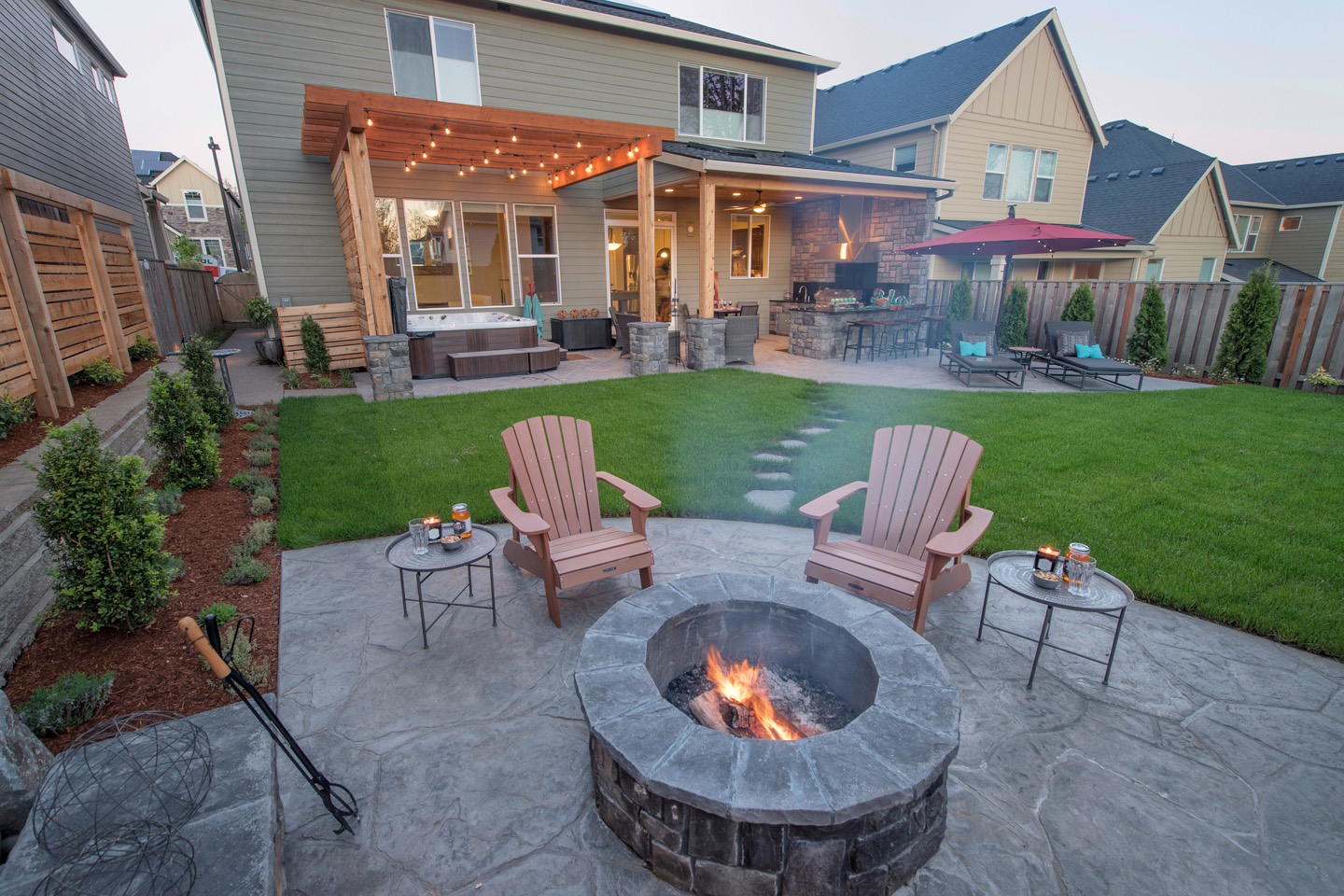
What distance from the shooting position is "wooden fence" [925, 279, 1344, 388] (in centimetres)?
830

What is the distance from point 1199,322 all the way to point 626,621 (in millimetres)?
11530

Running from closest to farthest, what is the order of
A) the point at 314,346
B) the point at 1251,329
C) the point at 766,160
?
the point at 1251,329 < the point at 314,346 < the point at 766,160

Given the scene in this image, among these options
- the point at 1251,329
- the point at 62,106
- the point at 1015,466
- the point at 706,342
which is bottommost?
the point at 1015,466

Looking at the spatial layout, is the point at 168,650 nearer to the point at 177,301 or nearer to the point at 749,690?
the point at 749,690

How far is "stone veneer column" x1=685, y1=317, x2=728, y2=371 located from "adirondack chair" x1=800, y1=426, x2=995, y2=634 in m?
6.58

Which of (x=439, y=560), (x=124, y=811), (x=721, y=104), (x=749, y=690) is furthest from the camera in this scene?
(x=721, y=104)

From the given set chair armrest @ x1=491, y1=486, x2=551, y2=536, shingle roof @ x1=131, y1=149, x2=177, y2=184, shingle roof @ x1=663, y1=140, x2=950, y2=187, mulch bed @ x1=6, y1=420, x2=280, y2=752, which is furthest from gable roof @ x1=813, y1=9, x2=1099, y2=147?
shingle roof @ x1=131, y1=149, x2=177, y2=184

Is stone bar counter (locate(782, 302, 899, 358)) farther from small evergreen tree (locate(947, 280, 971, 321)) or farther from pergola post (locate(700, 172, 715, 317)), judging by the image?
pergola post (locate(700, 172, 715, 317))

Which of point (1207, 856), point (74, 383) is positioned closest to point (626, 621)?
point (1207, 856)

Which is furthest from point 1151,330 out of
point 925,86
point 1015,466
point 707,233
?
point 925,86

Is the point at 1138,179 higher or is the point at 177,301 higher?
the point at 1138,179

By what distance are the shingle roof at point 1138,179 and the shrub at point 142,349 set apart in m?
22.4

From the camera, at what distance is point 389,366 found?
7863 millimetres

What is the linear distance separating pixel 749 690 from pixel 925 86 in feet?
58.6
